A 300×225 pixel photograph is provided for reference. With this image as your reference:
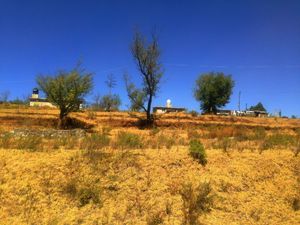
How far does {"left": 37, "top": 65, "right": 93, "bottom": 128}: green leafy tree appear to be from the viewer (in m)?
25.7

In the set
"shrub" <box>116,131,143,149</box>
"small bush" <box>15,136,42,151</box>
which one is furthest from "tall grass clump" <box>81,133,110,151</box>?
"small bush" <box>15,136,42,151</box>

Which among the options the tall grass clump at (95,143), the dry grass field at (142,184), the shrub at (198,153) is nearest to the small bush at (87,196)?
the dry grass field at (142,184)

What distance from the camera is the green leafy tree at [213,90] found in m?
42.6

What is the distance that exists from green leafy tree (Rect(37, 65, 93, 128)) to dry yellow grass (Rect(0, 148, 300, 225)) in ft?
47.2

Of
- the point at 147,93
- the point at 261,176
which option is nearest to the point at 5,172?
the point at 261,176

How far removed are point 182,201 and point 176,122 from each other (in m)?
18.1

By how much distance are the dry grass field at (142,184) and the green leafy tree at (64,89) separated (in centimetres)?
1258

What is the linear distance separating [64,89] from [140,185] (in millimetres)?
16576

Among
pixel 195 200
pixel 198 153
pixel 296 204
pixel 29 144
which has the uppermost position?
pixel 29 144

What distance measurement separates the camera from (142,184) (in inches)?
424

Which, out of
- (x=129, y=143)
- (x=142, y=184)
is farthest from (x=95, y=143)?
(x=142, y=184)

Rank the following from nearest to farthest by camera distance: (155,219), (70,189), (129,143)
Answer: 1. (155,219)
2. (70,189)
3. (129,143)

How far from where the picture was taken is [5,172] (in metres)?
10.6

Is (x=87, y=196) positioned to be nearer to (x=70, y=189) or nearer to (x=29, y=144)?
(x=70, y=189)
